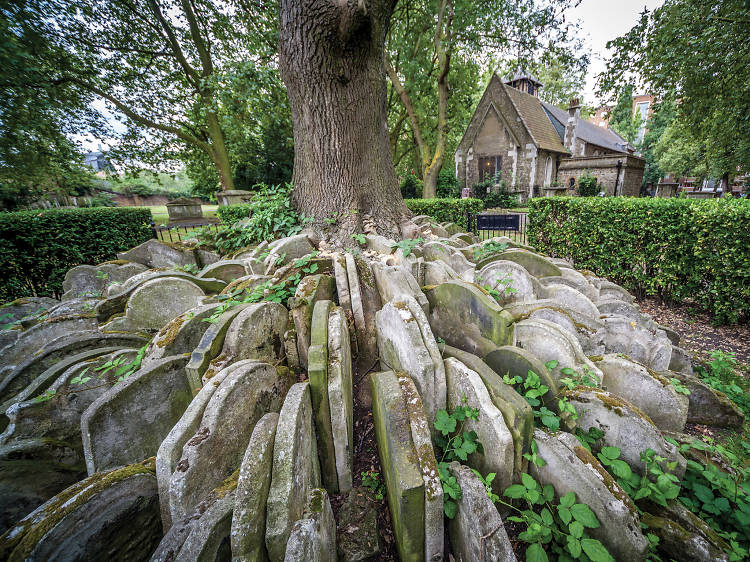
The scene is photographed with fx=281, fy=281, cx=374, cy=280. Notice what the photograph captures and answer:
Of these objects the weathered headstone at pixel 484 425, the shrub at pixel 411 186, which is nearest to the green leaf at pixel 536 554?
the weathered headstone at pixel 484 425

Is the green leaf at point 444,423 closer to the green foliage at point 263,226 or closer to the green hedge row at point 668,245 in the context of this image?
the green foliage at point 263,226

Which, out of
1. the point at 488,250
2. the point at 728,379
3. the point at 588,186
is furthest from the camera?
the point at 588,186

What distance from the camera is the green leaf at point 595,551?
4.46ft

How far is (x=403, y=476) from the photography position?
140 centimetres

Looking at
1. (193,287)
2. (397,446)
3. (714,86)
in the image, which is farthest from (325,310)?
(714,86)

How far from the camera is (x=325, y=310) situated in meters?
2.25

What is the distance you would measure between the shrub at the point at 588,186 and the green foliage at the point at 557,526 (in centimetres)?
2631

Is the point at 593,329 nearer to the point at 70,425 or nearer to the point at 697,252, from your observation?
the point at 697,252

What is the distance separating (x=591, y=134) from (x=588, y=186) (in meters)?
11.2

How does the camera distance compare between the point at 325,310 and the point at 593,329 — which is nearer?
the point at 325,310

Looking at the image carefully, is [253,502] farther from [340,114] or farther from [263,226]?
[340,114]

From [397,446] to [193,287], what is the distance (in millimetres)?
3023

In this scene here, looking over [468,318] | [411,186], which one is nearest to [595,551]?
Result: [468,318]

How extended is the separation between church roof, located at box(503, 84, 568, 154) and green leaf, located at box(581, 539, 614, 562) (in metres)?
27.4
